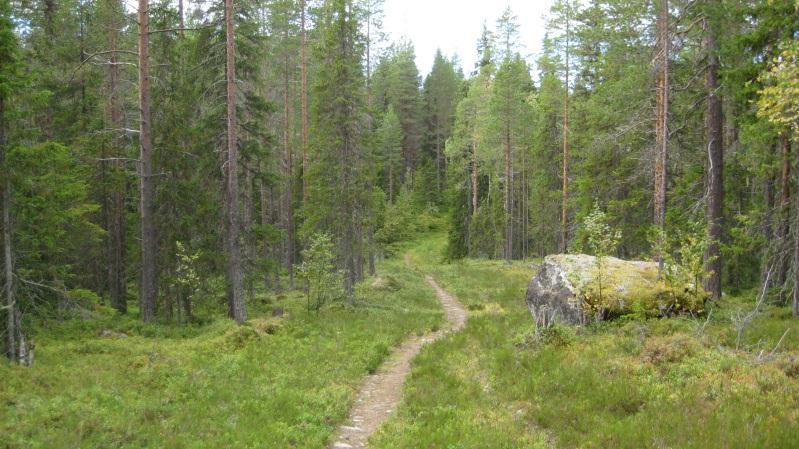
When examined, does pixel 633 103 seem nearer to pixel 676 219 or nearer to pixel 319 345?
pixel 676 219

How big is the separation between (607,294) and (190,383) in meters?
9.89

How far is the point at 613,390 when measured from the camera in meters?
8.62

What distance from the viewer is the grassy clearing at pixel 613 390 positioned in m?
7.03

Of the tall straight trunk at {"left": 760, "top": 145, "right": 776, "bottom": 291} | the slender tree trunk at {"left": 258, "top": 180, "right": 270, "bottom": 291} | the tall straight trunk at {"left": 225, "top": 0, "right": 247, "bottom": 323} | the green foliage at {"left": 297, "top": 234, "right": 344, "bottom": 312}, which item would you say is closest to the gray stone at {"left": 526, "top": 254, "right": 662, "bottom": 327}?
the tall straight trunk at {"left": 760, "top": 145, "right": 776, "bottom": 291}

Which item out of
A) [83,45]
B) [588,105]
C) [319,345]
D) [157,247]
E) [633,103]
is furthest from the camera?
[588,105]

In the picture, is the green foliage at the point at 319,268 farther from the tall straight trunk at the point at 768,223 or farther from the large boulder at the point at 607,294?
the tall straight trunk at the point at 768,223

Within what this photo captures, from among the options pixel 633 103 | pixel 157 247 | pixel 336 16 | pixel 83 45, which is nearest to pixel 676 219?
pixel 633 103

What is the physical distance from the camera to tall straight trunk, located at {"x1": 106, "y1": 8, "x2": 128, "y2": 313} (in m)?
21.4

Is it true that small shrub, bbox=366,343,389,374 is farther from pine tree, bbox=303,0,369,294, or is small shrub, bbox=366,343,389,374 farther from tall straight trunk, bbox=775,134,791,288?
tall straight trunk, bbox=775,134,791,288

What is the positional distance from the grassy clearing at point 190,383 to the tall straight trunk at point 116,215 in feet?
13.7

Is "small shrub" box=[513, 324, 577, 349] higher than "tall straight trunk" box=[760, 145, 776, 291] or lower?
lower

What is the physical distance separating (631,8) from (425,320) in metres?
14.1

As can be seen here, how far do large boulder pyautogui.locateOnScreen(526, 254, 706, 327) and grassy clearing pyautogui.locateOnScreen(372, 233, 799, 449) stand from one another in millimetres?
539

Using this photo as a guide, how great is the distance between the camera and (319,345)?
14.5 meters
